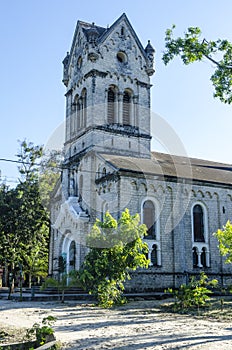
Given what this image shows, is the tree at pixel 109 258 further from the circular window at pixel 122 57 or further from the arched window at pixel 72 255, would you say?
the circular window at pixel 122 57

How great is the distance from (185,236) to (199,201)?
3.14 metres

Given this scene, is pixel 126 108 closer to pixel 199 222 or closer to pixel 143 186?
pixel 143 186

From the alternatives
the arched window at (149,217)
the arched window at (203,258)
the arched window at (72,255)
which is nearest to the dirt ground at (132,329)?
the arched window at (149,217)

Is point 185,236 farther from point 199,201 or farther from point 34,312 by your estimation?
point 34,312

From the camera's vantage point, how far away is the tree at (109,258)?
20.4 meters

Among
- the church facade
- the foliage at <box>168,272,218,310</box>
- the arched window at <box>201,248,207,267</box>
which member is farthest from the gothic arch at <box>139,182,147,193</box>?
the foliage at <box>168,272,218,310</box>

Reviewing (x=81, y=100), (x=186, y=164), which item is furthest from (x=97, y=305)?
(x=81, y=100)

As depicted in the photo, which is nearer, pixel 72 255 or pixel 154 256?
pixel 154 256

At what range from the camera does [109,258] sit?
20.9 metres

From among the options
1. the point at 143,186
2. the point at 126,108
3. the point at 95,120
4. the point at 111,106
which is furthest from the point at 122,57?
the point at 143,186

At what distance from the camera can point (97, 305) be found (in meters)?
20.9

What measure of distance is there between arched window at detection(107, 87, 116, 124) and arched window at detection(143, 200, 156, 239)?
9.19 meters

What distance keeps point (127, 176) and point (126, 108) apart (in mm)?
10004

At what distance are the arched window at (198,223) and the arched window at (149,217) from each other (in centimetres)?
363
